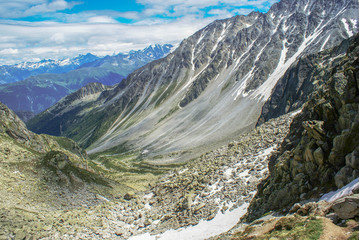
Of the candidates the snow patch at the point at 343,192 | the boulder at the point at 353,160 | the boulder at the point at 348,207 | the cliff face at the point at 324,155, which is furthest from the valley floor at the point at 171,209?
the boulder at the point at 348,207

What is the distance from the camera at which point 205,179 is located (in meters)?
41.8

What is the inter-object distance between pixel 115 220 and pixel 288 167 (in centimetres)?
2748

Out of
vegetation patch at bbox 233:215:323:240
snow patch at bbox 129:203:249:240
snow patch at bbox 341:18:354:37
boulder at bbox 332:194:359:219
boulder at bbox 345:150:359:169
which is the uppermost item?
snow patch at bbox 341:18:354:37

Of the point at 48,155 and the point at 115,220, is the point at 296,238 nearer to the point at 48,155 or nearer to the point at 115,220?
the point at 115,220

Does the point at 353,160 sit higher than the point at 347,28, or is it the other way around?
the point at 347,28

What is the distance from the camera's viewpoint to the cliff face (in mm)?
20078

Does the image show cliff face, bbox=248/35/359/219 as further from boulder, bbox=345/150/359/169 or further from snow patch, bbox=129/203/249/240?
snow patch, bbox=129/203/249/240

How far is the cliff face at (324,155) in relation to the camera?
65.9ft

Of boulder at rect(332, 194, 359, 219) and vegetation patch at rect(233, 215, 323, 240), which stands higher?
boulder at rect(332, 194, 359, 219)

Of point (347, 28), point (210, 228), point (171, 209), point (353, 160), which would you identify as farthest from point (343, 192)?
point (347, 28)

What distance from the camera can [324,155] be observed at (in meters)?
22.2

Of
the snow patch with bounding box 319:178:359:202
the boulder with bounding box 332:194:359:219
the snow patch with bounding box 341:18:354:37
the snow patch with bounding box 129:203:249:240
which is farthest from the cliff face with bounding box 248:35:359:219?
the snow patch with bounding box 341:18:354:37

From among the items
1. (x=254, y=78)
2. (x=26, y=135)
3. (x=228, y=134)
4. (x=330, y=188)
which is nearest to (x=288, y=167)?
(x=330, y=188)

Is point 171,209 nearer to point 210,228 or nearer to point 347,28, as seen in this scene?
point 210,228
